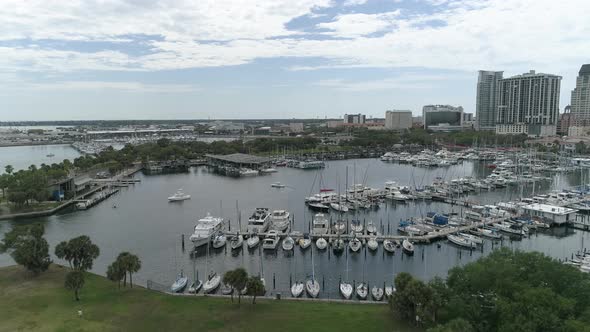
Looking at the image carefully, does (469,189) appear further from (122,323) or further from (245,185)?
(122,323)

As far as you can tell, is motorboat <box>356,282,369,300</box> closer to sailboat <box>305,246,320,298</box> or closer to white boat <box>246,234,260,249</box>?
sailboat <box>305,246,320,298</box>

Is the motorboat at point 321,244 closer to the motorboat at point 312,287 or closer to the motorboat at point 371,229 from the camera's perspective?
the motorboat at point 371,229

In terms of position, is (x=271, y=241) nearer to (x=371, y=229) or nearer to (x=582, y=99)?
(x=371, y=229)

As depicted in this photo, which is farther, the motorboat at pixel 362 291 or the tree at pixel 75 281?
the motorboat at pixel 362 291

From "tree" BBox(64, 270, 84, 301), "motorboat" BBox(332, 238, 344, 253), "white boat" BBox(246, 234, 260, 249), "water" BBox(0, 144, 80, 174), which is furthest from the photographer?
"water" BBox(0, 144, 80, 174)

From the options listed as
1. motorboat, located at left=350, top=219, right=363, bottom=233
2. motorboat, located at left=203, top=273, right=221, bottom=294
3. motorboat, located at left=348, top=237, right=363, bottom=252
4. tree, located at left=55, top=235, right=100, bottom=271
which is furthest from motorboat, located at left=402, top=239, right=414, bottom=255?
tree, located at left=55, top=235, right=100, bottom=271

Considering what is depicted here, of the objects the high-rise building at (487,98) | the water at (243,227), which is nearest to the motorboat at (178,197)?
the water at (243,227)

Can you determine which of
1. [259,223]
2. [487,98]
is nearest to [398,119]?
[487,98]
